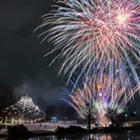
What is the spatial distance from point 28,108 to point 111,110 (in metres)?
24.9

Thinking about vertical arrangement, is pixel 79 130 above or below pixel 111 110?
below

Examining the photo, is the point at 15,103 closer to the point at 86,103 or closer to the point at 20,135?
the point at 86,103

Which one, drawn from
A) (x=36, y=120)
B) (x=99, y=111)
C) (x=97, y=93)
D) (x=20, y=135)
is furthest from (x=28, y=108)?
(x=20, y=135)

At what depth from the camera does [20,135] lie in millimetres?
39375

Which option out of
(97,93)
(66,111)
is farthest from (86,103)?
(66,111)

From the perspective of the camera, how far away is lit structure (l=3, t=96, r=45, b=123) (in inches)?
2696

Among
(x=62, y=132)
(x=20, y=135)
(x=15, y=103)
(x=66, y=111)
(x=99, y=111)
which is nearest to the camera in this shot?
(x=20, y=135)

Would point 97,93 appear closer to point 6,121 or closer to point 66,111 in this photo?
point 6,121

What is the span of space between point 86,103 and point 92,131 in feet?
24.6

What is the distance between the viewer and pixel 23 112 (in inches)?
2852

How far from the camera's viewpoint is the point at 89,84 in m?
43.0

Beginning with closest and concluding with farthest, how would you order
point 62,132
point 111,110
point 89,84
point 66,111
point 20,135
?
1. point 20,135
2. point 89,84
3. point 62,132
4. point 111,110
5. point 66,111

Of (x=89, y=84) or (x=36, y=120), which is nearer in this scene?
(x=89, y=84)

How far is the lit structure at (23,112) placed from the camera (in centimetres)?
6848
